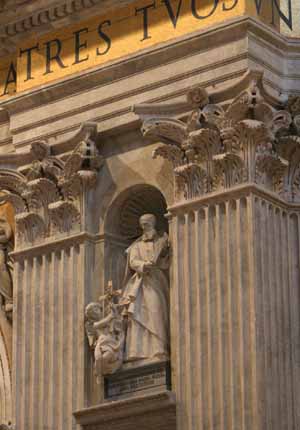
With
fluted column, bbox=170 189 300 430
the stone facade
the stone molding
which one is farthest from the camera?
the stone molding

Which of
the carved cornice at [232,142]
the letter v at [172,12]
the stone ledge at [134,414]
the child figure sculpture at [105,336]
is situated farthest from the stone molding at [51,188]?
the stone ledge at [134,414]

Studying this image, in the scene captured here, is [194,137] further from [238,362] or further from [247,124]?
[238,362]

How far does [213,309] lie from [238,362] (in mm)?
771

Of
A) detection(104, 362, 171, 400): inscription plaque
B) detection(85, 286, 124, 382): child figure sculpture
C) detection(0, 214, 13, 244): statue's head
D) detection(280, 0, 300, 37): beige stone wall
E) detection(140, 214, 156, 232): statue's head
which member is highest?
detection(280, 0, 300, 37): beige stone wall

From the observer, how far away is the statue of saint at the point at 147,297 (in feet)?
70.0

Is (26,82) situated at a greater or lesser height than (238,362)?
greater

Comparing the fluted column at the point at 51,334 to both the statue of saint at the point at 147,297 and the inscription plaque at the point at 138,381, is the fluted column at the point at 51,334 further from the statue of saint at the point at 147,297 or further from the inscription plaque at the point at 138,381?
the statue of saint at the point at 147,297

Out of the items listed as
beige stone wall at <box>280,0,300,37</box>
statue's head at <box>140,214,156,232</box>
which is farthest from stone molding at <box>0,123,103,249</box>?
beige stone wall at <box>280,0,300,37</box>

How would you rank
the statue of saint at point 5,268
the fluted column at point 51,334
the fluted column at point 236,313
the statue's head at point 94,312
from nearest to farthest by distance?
the fluted column at point 236,313 → the statue's head at point 94,312 → the fluted column at point 51,334 → the statue of saint at point 5,268

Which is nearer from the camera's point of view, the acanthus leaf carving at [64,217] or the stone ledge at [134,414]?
the stone ledge at [134,414]

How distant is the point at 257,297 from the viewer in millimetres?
20453

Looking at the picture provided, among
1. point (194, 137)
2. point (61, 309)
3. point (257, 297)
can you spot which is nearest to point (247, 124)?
point (194, 137)

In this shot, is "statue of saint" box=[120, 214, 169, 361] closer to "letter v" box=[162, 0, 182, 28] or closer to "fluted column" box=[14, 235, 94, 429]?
"fluted column" box=[14, 235, 94, 429]

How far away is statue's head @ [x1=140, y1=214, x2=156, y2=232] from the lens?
71.9 feet
